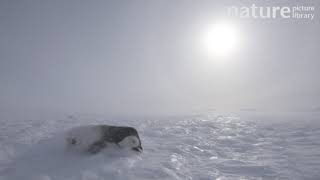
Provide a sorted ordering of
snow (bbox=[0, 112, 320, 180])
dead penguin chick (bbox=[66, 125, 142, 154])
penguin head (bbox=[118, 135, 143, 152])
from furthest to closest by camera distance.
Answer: penguin head (bbox=[118, 135, 143, 152]) < dead penguin chick (bbox=[66, 125, 142, 154]) < snow (bbox=[0, 112, 320, 180])

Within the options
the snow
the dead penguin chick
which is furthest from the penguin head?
the snow

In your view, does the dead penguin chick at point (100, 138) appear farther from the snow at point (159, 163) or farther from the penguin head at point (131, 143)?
the snow at point (159, 163)

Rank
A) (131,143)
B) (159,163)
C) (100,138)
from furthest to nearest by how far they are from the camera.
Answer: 1. (131,143)
2. (100,138)
3. (159,163)

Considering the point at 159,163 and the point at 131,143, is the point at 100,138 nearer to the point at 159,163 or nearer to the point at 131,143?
the point at 131,143

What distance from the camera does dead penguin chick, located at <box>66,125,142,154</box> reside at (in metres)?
7.55

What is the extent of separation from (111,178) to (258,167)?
3.58 m

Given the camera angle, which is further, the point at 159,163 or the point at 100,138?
the point at 100,138

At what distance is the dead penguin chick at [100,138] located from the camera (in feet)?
24.8

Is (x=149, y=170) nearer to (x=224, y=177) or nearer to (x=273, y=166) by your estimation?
(x=224, y=177)

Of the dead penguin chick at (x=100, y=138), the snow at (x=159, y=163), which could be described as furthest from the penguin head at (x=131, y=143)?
the snow at (x=159, y=163)

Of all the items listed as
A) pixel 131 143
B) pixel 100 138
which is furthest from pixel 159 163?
pixel 100 138

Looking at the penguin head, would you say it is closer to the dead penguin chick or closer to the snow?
the dead penguin chick

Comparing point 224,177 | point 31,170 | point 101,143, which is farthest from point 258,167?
point 31,170

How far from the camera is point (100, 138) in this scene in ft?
25.6
